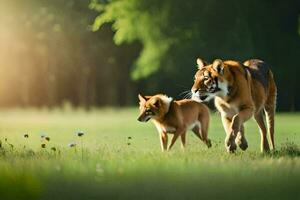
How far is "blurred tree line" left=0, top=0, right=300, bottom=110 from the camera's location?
1914 centimetres

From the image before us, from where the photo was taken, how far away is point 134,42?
2262 cm

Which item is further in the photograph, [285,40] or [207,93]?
[285,40]

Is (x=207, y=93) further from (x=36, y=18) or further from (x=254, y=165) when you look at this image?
(x=36, y=18)

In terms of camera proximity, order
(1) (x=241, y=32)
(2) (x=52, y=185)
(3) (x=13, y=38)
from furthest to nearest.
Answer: (3) (x=13, y=38) < (1) (x=241, y=32) < (2) (x=52, y=185)

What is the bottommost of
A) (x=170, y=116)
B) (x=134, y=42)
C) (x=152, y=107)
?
(x=170, y=116)

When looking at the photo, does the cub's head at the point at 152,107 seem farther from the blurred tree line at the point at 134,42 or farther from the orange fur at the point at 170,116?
the blurred tree line at the point at 134,42

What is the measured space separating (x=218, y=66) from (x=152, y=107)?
1.10m

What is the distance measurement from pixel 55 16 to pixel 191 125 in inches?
619

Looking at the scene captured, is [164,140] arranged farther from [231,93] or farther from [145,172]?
[145,172]

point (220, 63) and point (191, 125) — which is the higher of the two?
point (220, 63)

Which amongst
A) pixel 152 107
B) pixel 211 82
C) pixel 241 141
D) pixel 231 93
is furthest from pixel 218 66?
pixel 152 107

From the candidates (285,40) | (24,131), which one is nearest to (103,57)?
(285,40)

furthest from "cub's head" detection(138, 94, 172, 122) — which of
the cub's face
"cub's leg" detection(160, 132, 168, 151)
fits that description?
"cub's leg" detection(160, 132, 168, 151)

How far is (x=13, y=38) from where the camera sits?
2780cm
